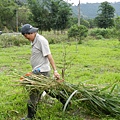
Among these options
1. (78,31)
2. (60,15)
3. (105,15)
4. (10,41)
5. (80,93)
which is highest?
(105,15)

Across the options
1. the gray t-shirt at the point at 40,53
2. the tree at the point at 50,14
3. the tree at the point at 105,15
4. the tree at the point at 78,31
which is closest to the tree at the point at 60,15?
the tree at the point at 50,14

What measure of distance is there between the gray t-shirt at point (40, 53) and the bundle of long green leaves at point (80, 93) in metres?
0.16

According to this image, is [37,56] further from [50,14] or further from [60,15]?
[50,14]

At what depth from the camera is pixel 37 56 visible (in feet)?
12.2

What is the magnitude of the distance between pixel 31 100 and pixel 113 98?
Answer: 1208mm

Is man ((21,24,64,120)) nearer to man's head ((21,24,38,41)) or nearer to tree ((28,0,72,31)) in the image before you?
man's head ((21,24,38,41))

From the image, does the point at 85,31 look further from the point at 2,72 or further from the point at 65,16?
the point at 2,72

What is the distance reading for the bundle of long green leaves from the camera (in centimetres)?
362

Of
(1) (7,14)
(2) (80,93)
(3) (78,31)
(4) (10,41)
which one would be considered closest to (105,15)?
(1) (7,14)

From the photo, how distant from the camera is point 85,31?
1944 cm

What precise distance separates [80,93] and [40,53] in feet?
2.73

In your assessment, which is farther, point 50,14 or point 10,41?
point 50,14

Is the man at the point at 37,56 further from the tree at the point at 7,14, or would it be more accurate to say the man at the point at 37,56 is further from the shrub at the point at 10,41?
the tree at the point at 7,14

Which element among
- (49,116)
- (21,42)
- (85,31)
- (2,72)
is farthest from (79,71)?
(85,31)
